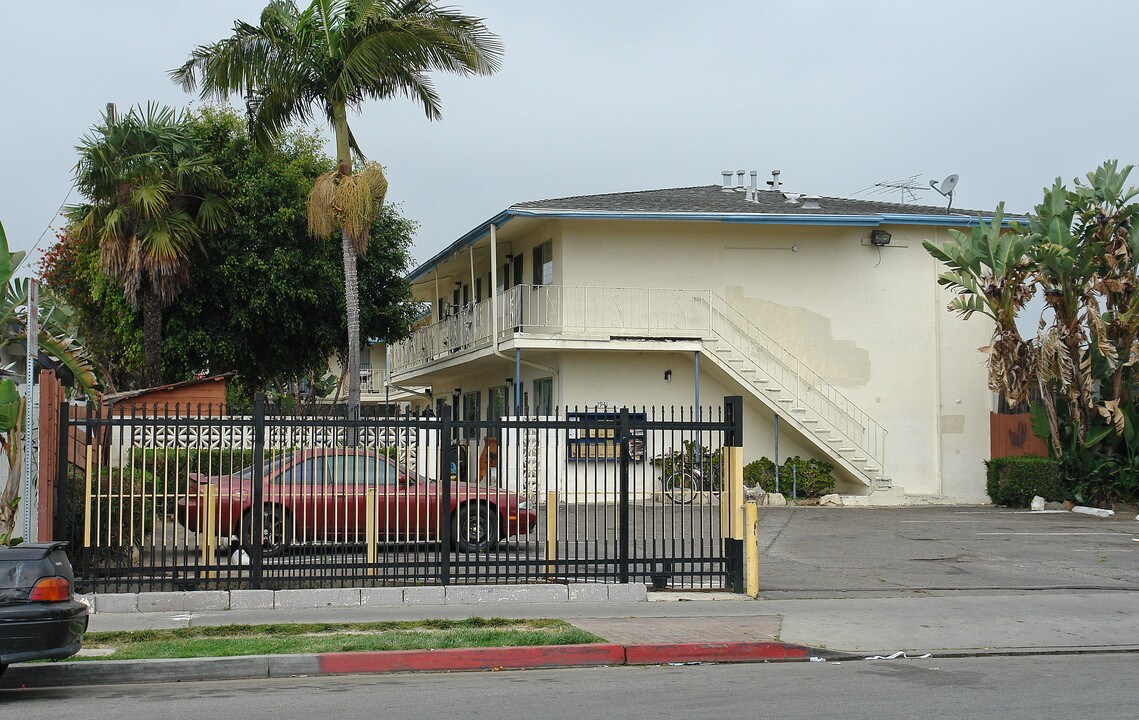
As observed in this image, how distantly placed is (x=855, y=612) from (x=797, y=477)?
14020 mm

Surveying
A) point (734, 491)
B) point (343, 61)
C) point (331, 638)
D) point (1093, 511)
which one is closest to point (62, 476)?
point (331, 638)

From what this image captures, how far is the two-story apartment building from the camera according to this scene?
26.6 metres

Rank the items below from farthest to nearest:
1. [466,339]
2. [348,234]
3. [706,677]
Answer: [466,339], [348,234], [706,677]

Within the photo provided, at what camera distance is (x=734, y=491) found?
13641mm

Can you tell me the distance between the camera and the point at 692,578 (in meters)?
13.7

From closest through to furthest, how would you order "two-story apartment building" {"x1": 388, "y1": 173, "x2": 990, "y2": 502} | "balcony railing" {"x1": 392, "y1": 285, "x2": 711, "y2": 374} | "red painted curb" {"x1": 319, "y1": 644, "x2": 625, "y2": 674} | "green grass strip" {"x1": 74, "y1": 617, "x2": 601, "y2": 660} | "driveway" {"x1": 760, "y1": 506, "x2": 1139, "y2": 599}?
"red painted curb" {"x1": 319, "y1": 644, "x2": 625, "y2": 674}, "green grass strip" {"x1": 74, "y1": 617, "x2": 601, "y2": 660}, "driveway" {"x1": 760, "y1": 506, "x2": 1139, "y2": 599}, "balcony railing" {"x1": 392, "y1": 285, "x2": 711, "y2": 374}, "two-story apartment building" {"x1": 388, "y1": 173, "x2": 990, "y2": 502}

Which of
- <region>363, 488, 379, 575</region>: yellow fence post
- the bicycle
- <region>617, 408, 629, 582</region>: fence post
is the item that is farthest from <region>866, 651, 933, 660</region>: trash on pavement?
<region>363, 488, 379, 575</region>: yellow fence post

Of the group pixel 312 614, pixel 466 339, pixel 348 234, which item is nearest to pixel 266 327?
pixel 466 339

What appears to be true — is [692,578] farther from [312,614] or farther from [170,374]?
[170,374]

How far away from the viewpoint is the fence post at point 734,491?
1345 centimetres

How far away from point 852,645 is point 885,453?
17737 mm

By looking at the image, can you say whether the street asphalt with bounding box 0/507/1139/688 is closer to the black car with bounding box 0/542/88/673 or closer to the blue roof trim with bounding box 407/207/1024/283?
the black car with bounding box 0/542/88/673

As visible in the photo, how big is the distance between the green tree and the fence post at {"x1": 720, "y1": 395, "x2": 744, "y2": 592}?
12.5 m

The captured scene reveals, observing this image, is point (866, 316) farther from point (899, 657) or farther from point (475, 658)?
point (475, 658)
